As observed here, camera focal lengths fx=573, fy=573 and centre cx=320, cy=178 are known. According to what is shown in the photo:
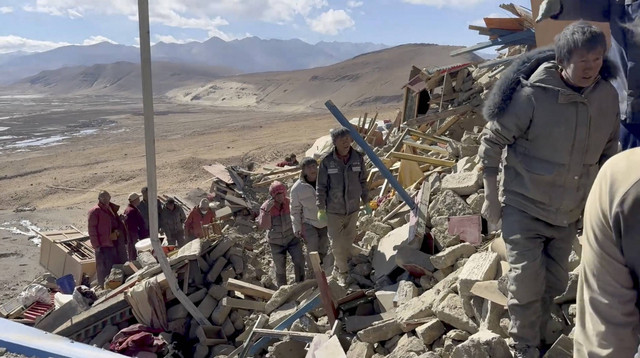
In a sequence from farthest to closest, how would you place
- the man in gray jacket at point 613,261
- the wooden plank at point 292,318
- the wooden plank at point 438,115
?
1. the wooden plank at point 438,115
2. the wooden plank at point 292,318
3. the man in gray jacket at point 613,261

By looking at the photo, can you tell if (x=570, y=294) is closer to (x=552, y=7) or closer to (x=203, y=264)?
(x=552, y=7)

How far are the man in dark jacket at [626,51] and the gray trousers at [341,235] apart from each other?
10.0 feet

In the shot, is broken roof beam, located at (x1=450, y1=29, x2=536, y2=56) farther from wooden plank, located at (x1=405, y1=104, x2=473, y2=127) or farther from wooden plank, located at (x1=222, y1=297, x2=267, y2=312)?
wooden plank, located at (x1=222, y1=297, x2=267, y2=312)

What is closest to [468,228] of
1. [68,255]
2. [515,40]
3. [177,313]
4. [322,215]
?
[322,215]

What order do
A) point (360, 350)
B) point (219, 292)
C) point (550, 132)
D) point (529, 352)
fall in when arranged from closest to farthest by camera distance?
1. point (550, 132)
2. point (529, 352)
3. point (360, 350)
4. point (219, 292)

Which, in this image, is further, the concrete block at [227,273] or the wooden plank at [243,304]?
the concrete block at [227,273]

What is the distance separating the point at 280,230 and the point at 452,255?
251 cm

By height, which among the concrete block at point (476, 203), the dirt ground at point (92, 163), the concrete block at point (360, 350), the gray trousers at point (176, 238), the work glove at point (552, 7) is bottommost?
the dirt ground at point (92, 163)

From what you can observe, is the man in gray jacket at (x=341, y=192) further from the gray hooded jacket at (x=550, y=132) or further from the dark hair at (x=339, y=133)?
the gray hooded jacket at (x=550, y=132)

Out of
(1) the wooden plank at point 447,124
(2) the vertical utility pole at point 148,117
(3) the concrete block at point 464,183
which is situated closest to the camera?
(2) the vertical utility pole at point 148,117

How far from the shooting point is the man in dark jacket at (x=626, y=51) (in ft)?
11.6

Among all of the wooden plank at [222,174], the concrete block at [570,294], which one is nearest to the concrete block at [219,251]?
the concrete block at [570,294]

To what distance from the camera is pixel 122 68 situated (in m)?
125

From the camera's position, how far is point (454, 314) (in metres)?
3.95
